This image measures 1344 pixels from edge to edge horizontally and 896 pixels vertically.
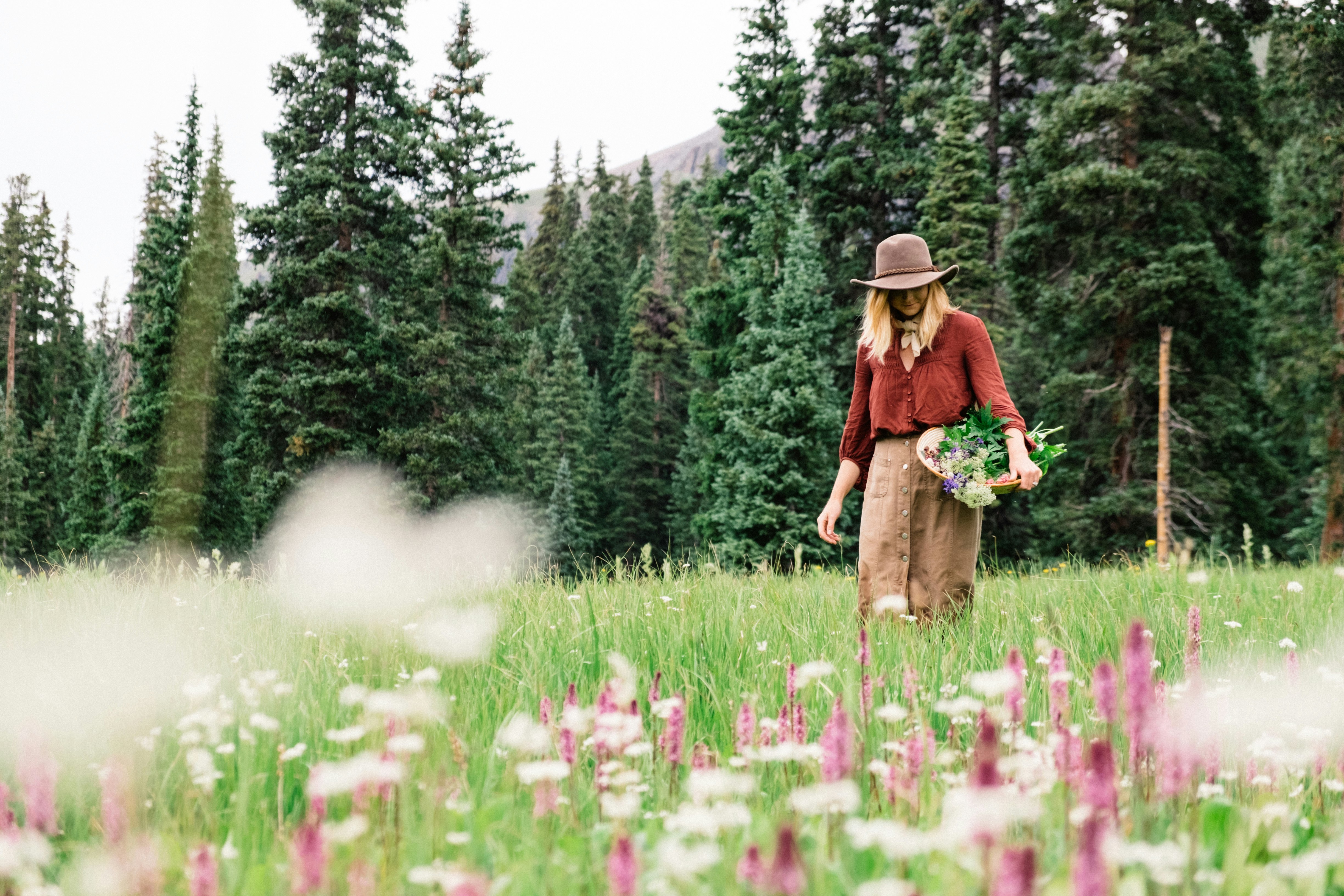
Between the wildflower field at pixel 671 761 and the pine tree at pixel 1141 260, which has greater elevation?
the pine tree at pixel 1141 260

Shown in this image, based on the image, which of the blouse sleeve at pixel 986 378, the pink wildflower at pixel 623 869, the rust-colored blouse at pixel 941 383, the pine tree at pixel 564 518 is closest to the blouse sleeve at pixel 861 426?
the rust-colored blouse at pixel 941 383

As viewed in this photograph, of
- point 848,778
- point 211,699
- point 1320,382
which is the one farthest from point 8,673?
point 1320,382

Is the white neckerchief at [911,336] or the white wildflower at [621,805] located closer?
the white wildflower at [621,805]

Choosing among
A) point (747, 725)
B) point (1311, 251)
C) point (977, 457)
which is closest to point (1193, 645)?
point (977, 457)

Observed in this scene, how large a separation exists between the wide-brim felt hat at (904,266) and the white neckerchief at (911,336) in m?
0.23

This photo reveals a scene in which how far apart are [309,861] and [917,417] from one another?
3592mm

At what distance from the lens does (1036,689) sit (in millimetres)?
2824

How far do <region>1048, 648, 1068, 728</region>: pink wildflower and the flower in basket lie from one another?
182 cm

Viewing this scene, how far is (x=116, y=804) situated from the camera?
1.55 m

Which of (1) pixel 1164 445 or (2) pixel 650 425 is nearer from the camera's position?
(1) pixel 1164 445

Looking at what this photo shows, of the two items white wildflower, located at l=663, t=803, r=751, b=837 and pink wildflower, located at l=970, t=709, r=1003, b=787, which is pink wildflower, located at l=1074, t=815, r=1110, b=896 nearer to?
pink wildflower, located at l=970, t=709, r=1003, b=787

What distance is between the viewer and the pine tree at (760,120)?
86.5ft

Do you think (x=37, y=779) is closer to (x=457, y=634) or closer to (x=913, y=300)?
(x=457, y=634)

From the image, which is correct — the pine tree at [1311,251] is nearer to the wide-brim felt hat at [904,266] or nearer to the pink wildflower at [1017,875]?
the wide-brim felt hat at [904,266]
